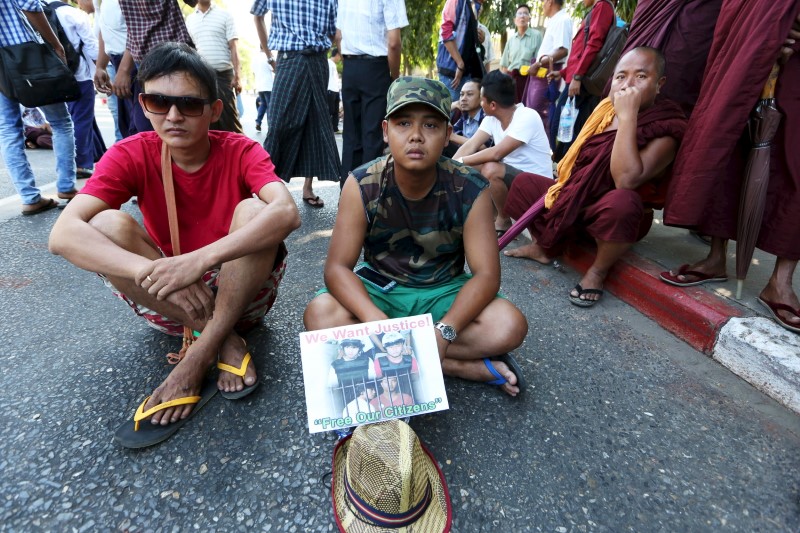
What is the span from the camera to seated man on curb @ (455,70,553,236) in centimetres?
318

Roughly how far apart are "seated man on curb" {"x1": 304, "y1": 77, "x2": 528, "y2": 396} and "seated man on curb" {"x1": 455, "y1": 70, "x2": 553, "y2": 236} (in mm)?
1595

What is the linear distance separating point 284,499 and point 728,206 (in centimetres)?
229

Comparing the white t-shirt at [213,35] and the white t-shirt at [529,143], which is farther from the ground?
the white t-shirt at [213,35]

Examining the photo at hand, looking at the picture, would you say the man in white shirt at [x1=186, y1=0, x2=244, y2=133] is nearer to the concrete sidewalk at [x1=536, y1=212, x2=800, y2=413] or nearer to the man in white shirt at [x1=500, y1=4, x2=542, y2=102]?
the concrete sidewalk at [x1=536, y1=212, x2=800, y2=413]

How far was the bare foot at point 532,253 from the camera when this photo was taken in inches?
115

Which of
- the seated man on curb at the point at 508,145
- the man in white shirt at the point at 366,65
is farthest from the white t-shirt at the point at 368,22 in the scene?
the seated man on curb at the point at 508,145

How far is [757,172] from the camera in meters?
1.94

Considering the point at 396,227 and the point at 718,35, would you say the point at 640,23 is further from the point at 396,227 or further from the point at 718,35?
the point at 396,227

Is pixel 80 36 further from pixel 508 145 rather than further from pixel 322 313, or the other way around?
pixel 322 313

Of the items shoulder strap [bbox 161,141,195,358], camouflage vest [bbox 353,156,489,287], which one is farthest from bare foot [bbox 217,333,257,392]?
camouflage vest [bbox 353,156,489,287]

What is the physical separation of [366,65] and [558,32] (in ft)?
9.29

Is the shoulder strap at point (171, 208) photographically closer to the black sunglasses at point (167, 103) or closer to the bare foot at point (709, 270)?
the black sunglasses at point (167, 103)

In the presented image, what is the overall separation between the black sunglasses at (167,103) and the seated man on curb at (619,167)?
1.97 meters

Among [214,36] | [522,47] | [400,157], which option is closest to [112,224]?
[400,157]
